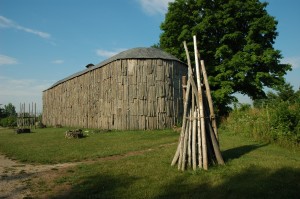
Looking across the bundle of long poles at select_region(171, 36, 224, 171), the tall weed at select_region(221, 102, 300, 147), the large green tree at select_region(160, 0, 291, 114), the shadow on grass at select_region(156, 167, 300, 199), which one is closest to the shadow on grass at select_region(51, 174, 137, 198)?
the shadow on grass at select_region(156, 167, 300, 199)

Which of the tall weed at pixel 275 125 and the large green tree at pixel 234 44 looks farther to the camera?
the large green tree at pixel 234 44

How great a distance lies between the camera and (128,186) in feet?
23.9

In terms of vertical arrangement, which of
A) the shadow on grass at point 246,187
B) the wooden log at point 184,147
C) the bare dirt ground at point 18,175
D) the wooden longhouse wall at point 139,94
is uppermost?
the wooden longhouse wall at point 139,94

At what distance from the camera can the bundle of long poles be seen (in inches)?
335

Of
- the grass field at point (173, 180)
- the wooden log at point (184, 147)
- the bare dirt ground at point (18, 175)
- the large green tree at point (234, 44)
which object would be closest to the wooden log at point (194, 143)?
the wooden log at point (184, 147)

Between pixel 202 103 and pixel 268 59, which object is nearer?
pixel 202 103

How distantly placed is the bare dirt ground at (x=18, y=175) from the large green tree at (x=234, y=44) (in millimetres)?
18296

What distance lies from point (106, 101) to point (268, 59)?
48.4 ft

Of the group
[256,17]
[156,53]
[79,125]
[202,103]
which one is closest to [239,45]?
[256,17]

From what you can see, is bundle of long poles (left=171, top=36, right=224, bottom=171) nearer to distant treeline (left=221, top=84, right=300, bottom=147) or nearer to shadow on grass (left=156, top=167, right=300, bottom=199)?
shadow on grass (left=156, top=167, right=300, bottom=199)

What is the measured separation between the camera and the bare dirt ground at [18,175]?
285 inches

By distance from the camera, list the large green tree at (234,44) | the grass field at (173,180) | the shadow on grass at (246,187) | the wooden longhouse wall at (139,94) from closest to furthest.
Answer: the shadow on grass at (246,187)
the grass field at (173,180)
the wooden longhouse wall at (139,94)
the large green tree at (234,44)

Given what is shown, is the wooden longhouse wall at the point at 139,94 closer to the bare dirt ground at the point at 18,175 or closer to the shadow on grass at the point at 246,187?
the bare dirt ground at the point at 18,175

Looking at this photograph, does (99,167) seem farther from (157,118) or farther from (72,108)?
(72,108)
